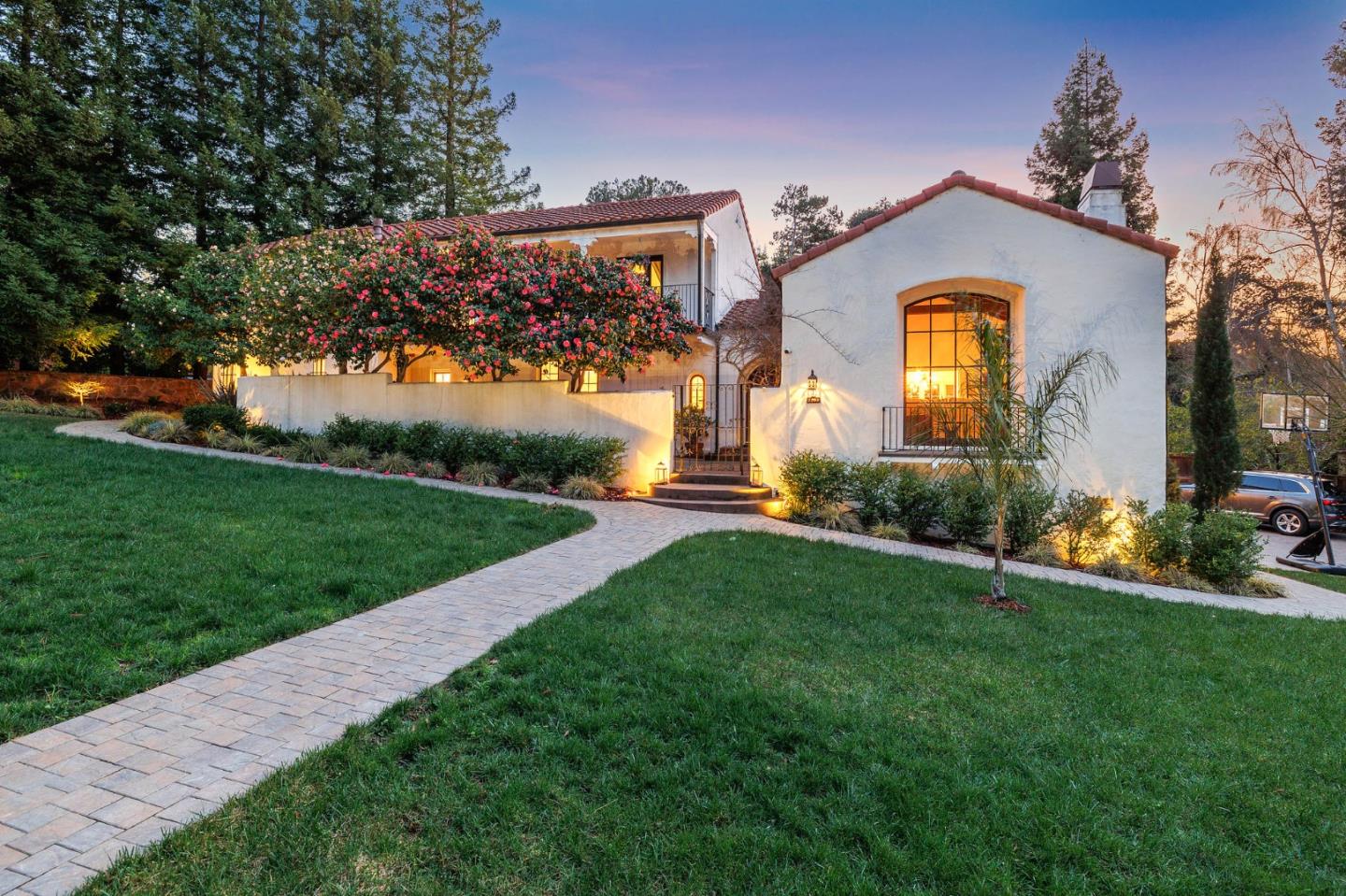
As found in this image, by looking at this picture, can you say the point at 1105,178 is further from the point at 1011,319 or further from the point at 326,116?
the point at 326,116

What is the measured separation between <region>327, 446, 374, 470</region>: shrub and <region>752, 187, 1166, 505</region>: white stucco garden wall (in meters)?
7.63

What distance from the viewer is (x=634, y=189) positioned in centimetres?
3894

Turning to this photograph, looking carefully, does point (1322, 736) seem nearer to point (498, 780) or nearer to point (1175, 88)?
point (498, 780)

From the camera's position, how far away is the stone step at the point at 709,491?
10.9 metres

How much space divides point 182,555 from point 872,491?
352 inches

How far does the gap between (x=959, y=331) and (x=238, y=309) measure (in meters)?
15.8

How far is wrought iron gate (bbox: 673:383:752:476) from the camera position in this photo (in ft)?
41.4

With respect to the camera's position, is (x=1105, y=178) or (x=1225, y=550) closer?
(x=1225, y=550)

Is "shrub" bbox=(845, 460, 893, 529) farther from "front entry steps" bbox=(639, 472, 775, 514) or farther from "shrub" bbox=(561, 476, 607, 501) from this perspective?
"shrub" bbox=(561, 476, 607, 501)

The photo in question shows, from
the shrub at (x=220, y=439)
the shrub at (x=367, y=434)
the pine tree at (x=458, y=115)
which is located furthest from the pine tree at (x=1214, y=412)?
the pine tree at (x=458, y=115)

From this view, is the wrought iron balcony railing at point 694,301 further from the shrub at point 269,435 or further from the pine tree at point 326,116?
the pine tree at point 326,116

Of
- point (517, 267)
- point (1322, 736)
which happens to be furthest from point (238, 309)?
point (1322, 736)

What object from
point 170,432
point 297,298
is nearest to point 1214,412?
point 297,298

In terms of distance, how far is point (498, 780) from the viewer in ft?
8.68
